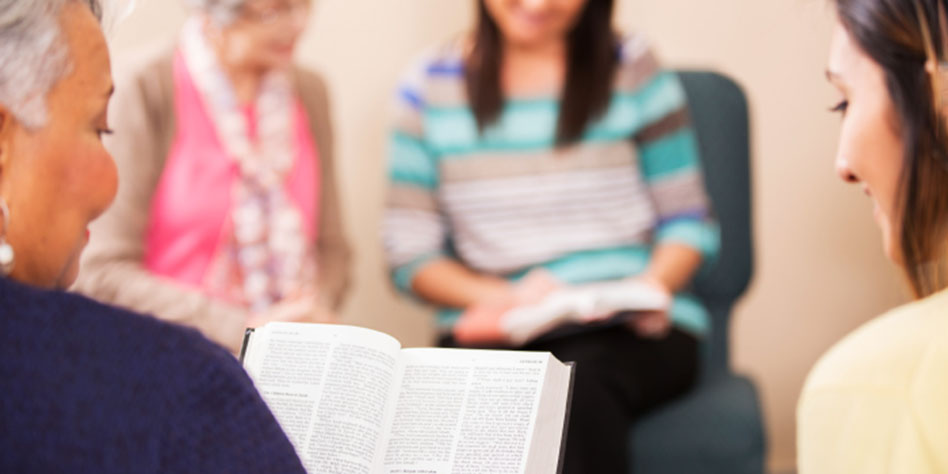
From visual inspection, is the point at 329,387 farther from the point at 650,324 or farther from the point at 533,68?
the point at 533,68

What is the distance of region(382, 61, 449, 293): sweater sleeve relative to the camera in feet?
5.90

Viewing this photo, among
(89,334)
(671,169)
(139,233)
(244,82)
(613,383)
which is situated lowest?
(613,383)

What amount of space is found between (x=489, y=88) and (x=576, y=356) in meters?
0.53

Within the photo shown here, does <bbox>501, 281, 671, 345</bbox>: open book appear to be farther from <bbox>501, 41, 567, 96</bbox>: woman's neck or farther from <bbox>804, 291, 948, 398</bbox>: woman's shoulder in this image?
<bbox>804, 291, 948, 398</bbox>: woman's shoulder

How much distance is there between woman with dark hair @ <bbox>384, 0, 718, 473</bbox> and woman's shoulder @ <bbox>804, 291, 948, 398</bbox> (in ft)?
2.76

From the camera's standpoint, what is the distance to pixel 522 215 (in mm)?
1779

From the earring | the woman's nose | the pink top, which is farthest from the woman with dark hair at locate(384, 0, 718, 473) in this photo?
the earring

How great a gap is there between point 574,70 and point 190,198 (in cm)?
72

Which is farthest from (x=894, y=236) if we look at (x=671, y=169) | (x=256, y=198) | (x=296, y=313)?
(x=256, y=198)

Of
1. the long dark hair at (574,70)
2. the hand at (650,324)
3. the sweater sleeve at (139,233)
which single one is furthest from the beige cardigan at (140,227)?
the hand at (650,324)

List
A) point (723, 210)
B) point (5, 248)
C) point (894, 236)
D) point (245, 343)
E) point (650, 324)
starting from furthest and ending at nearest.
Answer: point (723, 210) < point (650, 324) < point (894, 236) < point (245, 343) < point (5, 248)

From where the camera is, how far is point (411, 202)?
5.92 ft

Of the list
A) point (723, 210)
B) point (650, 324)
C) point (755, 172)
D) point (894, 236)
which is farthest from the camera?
point (755, 172)

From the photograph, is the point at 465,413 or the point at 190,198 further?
the point at 190,198
